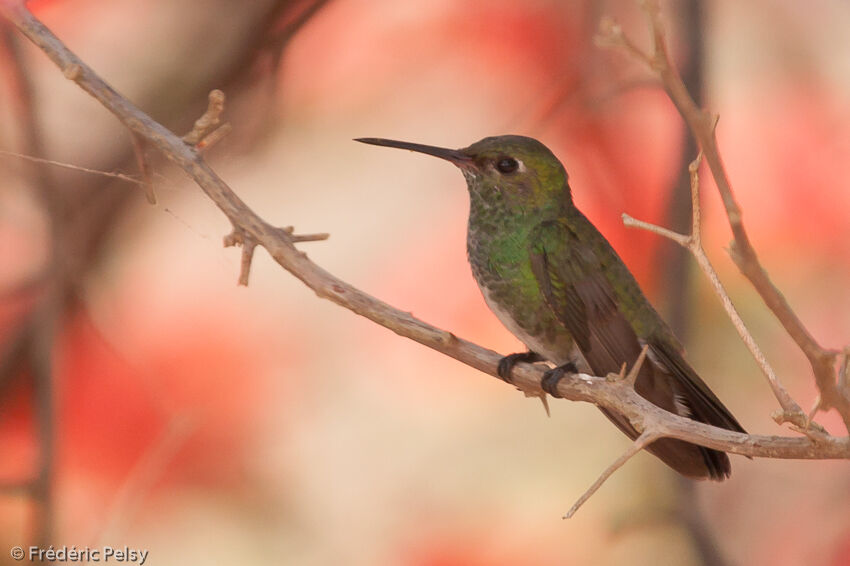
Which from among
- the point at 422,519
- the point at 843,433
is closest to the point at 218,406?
the point at 422,519

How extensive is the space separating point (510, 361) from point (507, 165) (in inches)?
12.7

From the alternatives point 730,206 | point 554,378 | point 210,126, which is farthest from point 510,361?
point 730,206

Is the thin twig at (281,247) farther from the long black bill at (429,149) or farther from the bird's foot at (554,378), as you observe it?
the long black bill at (429,149)

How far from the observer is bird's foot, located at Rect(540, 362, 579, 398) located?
3.88 ft

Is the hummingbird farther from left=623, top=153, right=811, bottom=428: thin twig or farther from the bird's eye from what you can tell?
left=623, top=153, right=811, bottom=428: thin twig

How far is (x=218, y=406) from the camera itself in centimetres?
173

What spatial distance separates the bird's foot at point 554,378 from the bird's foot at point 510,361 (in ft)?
0.17

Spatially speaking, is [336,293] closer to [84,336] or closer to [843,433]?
[84,336]

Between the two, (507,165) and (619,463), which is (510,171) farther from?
(619,463)

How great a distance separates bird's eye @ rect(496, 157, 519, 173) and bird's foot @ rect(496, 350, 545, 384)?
0.31 m

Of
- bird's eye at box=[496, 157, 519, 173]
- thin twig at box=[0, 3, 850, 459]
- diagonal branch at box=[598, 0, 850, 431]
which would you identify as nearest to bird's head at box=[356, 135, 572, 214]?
bird's eye at box=[496, 157, 519, 173]

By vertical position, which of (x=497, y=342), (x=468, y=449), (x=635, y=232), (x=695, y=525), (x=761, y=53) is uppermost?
(x=761, y=53)

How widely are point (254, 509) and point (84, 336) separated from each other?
51 centimetres

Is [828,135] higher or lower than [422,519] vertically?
higher
